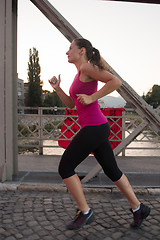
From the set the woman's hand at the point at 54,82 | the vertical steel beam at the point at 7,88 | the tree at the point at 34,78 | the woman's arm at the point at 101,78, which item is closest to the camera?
the woman's arm at the point at 101,78

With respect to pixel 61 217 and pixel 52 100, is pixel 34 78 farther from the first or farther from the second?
pixel 61 217

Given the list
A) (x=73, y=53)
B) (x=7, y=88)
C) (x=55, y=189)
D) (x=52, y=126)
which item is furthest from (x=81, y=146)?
(x=52, y=126)

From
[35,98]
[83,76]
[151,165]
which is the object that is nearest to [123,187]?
[83,76]

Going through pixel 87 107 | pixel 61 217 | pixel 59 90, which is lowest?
pixel 61 217

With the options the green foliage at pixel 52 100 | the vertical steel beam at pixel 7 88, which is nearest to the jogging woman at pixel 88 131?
the vertical steel beam at pixel 7 88

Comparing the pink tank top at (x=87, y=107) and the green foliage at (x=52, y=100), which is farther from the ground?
the green foliage at (x=52, y=100)

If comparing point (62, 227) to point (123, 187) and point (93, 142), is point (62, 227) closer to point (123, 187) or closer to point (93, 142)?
point (123, 187)

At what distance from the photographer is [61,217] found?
3.07 meters

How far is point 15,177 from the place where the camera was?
4.61m

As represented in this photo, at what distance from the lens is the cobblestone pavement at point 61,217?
2.62 meters

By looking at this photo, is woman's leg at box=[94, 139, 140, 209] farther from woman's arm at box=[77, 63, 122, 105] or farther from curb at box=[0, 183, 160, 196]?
curb at box=[0, 183, 160, 196]

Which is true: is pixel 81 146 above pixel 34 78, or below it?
A: below

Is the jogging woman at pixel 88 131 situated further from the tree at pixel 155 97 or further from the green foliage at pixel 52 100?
the tree at pixel 155 97

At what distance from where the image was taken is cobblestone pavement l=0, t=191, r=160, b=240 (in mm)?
2617
